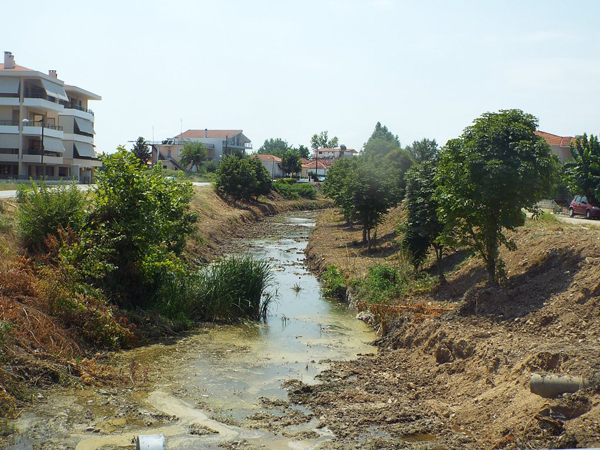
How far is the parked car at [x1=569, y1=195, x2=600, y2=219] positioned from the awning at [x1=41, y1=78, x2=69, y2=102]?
48.9 metres

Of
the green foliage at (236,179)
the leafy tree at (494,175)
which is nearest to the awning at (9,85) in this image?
the green foliage at (236,179)

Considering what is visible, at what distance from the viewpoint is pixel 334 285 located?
944 inches

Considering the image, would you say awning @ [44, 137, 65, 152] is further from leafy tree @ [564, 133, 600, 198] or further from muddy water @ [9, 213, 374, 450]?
muddy water @ [9, 213, 374, 450]

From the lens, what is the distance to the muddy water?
32.2 ft

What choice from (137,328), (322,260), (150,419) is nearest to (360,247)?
(322,260)

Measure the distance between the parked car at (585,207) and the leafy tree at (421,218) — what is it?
1749 cm

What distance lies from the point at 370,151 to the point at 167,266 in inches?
1908

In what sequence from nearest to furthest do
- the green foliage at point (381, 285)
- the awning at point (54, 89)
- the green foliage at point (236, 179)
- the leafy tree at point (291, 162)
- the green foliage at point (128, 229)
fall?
the green foliage at point (128, 229) < the green foliage at point (381, 285) < the awning at point (54, 89) < the green foliage at point (236, 179) < the leafy tree at point (291, 162)

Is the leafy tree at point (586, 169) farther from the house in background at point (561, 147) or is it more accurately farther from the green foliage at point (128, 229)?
the green foliage at point (128, 229)

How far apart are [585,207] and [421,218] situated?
19.0m

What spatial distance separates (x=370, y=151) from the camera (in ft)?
213

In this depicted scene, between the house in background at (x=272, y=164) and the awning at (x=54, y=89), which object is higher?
the awning at (x=54, y=89)

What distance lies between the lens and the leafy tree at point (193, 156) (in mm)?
109062

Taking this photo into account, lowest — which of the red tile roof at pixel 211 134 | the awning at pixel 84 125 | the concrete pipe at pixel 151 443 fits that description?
the concrete pipe at pixel 151 443
